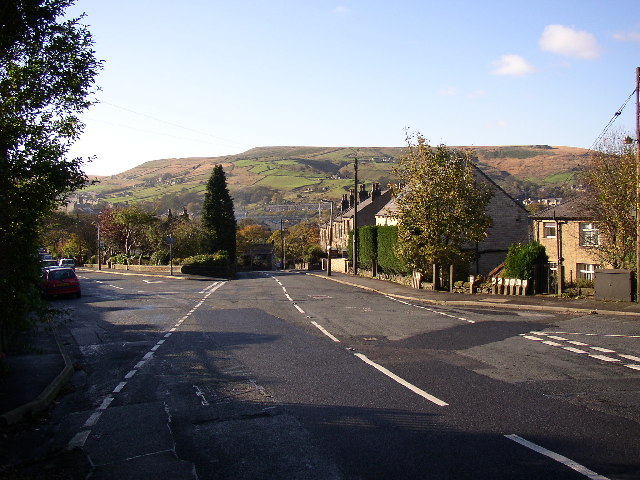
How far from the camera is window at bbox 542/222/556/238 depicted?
43.0m

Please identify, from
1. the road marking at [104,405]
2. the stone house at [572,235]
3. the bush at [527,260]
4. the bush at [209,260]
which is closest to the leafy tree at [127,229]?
the bush at [209,260]

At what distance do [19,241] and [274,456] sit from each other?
22.1ft

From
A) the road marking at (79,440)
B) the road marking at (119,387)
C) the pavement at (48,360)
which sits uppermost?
the pavement at (48,360)

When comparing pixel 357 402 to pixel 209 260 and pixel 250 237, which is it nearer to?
pixel 209 260

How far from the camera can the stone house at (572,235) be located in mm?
38594

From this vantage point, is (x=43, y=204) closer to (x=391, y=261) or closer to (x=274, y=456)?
(x=274, y=456)

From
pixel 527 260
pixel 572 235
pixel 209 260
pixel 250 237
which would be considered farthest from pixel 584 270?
pixel 250 237

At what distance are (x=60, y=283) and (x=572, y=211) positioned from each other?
31278 mm

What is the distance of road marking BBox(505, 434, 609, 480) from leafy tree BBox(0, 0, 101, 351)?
27.0ft

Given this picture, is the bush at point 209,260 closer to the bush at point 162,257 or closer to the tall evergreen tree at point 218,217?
the bush at point 162,257

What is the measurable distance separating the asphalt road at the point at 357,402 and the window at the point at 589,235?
19.1 m

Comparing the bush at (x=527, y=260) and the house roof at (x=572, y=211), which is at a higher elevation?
the house roof at (x=572, y=211)

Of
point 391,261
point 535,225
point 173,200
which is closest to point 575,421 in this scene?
point 391,261

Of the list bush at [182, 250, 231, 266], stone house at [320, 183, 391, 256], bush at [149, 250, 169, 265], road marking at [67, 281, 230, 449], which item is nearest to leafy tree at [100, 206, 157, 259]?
bush at [149, 250, 169, 265]
